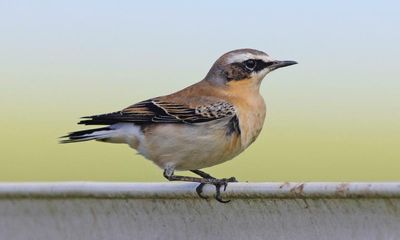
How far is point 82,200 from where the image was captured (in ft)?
15.1

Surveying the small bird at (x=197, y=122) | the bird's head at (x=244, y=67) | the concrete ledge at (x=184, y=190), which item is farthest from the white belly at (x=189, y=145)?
the concrete ledge at (x=184, y=190)

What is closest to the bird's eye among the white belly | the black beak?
the black beak

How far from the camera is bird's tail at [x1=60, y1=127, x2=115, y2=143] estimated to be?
6469 mm

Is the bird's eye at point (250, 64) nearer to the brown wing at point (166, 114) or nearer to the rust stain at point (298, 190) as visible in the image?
the brown wing at point (166, 114)

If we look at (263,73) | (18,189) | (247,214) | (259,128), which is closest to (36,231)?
(18,189)

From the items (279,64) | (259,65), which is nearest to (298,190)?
(279,64)

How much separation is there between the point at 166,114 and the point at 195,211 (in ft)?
7.59

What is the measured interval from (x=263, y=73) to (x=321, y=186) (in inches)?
125

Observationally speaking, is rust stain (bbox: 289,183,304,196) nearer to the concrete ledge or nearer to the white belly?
the concrete ledge

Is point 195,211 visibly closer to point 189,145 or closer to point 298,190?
point 298,190

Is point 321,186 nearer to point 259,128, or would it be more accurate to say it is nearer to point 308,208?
point 308,208

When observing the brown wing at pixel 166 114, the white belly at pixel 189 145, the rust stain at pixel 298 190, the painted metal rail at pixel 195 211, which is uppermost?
the rust stain at pixel 298 190

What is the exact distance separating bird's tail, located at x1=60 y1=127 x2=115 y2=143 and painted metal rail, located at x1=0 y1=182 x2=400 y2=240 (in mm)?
1576

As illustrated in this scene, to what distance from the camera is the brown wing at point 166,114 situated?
6.47 metres
